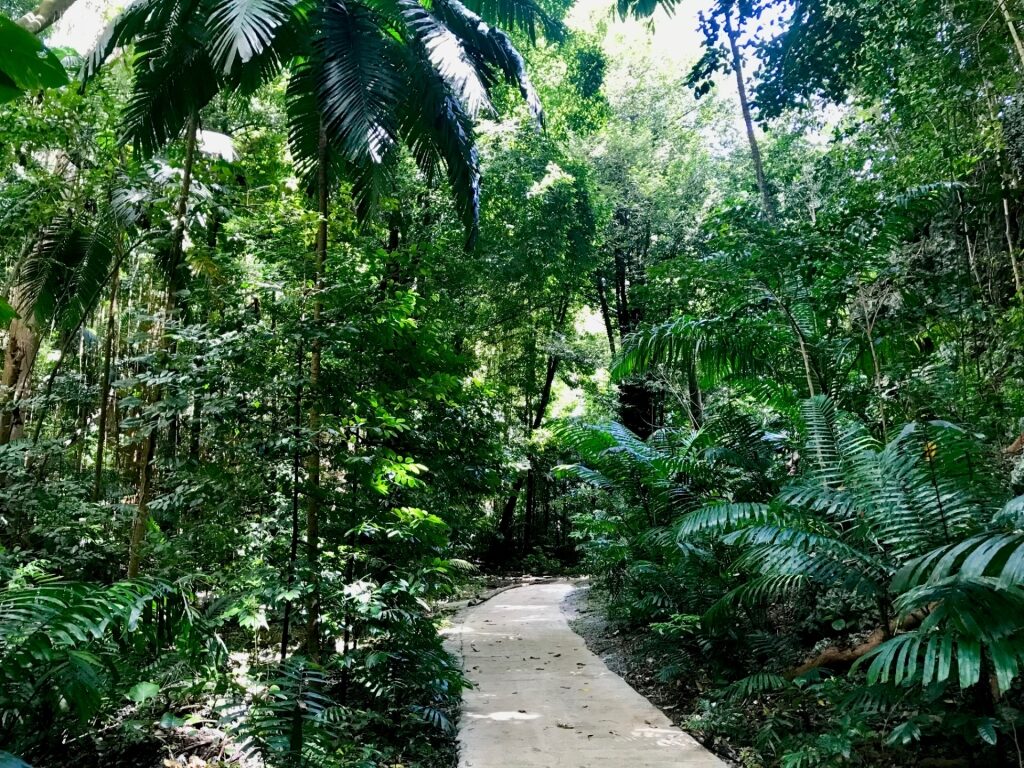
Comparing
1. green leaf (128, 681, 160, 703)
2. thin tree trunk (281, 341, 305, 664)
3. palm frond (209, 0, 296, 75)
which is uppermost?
palm frond (209, 0, 296, 75)

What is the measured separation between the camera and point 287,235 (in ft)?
12.5

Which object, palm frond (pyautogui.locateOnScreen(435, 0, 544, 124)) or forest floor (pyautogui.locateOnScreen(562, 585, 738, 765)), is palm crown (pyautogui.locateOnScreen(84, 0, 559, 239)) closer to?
palm frond (pyautogui.locateOnScreen(435, 0, 544, 124))

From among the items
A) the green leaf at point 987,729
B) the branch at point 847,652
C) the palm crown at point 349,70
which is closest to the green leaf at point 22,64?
the palm crown at point 349,70

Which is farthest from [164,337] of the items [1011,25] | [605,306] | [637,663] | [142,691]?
[605,306]

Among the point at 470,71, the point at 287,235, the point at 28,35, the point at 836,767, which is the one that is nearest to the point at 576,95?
the point at 470,71

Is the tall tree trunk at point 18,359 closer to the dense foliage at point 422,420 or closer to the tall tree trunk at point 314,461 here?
the dense foliage at point 422,420

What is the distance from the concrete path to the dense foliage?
28cm

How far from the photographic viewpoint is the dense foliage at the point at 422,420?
3031mm

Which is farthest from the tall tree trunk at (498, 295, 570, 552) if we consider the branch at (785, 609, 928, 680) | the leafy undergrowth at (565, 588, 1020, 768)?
the branch at (785, 609, 928, 680)

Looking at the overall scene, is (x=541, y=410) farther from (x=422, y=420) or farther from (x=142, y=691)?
(x=142, y=691)

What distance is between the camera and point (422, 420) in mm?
4895

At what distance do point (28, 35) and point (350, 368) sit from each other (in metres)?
3.20

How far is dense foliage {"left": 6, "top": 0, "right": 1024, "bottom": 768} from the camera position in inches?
119

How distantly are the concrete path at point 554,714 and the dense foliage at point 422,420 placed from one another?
275mm
